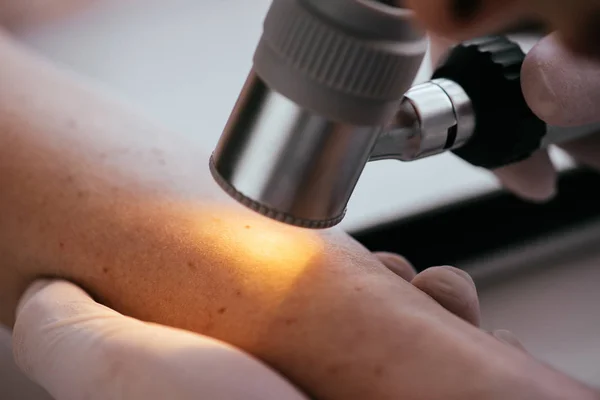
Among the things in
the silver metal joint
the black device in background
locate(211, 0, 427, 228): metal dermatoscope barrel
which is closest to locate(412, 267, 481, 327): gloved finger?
the silver metal joint

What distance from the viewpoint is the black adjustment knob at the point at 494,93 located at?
64cm

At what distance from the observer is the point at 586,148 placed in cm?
82

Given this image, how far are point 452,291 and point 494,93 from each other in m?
0.18

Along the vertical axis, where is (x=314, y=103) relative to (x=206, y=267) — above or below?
above

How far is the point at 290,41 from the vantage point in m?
0.40

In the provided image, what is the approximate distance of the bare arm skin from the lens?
56 cm

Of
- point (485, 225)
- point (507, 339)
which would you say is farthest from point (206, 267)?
point (485, 225)

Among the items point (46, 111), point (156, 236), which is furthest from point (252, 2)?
point (156, 236)

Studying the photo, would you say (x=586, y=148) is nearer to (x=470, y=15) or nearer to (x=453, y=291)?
(x=453, y=291)

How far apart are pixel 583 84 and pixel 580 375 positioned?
402 mm

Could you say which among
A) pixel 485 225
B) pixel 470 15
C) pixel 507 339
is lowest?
pixel 485 225

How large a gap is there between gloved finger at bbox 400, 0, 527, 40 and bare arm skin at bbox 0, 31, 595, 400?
0.98 feet

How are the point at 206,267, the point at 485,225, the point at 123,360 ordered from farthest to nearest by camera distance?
the point at 485,225, the point at 206,267, the point at 123,360

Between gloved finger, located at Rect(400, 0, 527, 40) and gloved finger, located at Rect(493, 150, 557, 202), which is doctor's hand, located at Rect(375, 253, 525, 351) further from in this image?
gloved finger, located at Rect(400, 0, 527, 40)
